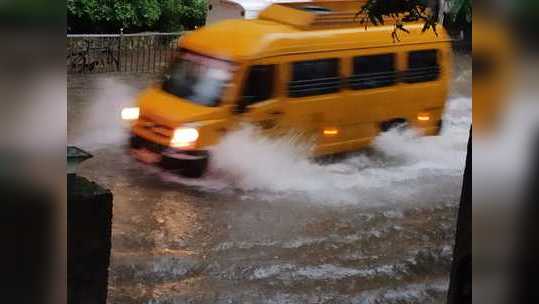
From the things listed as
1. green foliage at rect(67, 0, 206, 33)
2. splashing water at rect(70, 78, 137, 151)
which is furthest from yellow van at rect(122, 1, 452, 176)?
green foliage at rect(67, 0, 206, 33)

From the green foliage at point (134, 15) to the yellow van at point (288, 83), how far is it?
210 inches

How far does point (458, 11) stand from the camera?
249cm

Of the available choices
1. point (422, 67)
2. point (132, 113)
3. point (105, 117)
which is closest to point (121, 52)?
point (105, 117)

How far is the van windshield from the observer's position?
8.88 metres

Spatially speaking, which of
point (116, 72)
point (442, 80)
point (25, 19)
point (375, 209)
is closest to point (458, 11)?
point (25, 19)

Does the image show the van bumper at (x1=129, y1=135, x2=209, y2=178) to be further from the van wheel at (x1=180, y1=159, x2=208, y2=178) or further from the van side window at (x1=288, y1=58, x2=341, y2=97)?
the van side window at (x1=288, y1=58, x2=341, y2=97)

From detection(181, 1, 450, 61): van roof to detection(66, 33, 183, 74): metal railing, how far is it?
466 cm

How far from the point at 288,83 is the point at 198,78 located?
1.09m

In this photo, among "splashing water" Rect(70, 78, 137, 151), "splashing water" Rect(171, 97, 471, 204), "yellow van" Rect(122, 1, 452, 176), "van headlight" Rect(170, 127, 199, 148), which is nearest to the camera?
"van headlight" Rect(170, 127, 199, 148)

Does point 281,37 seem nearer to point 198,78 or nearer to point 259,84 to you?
point 259,84

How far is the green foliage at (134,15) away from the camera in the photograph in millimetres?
14781

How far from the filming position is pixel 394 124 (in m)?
10.1

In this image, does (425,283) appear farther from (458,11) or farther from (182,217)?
(458,11)

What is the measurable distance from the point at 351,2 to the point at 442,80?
166 centimetres
